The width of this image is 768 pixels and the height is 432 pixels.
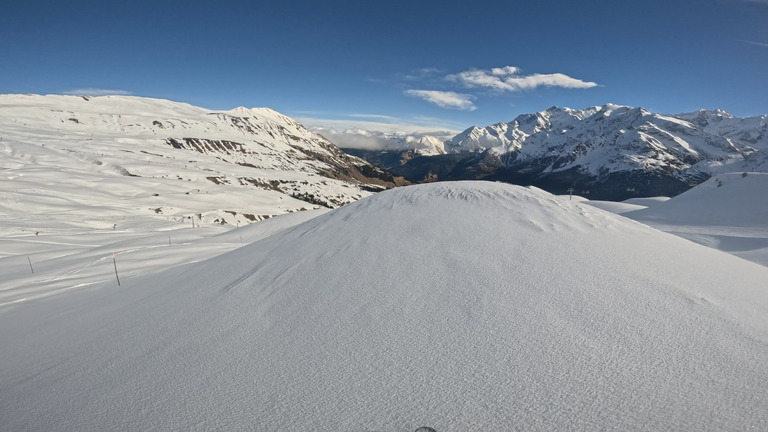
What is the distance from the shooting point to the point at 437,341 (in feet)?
14.4

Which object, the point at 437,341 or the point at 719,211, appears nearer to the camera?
the point at 437,341

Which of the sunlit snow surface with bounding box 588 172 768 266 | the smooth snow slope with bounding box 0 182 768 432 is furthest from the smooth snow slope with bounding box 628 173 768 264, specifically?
the smooth snow slope with bounding box 0 182 768 432

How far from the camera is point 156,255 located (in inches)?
657

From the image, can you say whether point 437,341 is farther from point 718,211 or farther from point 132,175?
point 132,175

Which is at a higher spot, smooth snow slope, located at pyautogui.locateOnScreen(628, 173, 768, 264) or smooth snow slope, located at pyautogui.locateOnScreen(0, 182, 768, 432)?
smooth snow slope, located at pyautogui.locateOnScreen(0, 182, 768, 432)

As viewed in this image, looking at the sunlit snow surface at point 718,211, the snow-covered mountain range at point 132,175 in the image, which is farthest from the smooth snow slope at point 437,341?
the snow-covered mountain range at point 132,175

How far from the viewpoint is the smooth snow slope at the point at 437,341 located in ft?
11.2

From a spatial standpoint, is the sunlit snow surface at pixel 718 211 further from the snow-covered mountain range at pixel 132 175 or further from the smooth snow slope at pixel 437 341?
the snow-covered mountain range at pixel 132 175

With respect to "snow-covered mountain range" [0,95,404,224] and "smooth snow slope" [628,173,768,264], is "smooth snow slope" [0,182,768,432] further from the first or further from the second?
"snow-covered mountain range" [0,95,404,224]

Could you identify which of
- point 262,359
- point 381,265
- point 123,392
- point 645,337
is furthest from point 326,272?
point 645,337

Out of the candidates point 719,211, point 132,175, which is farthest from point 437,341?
point 132,175

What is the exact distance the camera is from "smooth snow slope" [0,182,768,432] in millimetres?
3404

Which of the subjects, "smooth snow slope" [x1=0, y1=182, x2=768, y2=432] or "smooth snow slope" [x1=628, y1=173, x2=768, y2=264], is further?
"smooth snow slope" [x1=628, y1=173, x2=768, y2=264]

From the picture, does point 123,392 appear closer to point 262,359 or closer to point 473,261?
point 262,359
